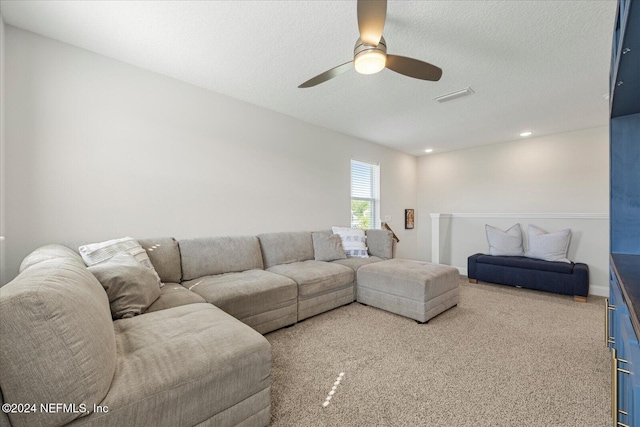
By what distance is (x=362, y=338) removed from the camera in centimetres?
237

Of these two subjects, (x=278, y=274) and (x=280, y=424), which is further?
(x=278, y=274)

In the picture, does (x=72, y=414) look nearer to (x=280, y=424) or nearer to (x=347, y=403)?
(x=280, y=424)

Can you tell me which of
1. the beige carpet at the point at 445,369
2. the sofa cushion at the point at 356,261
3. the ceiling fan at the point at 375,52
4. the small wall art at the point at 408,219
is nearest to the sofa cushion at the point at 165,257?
the beige carpet at the point at 445,369

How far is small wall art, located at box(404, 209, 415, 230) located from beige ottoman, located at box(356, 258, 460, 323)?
256 cm

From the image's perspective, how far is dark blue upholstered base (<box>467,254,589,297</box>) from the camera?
3465mm

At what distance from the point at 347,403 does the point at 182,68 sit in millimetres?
3046


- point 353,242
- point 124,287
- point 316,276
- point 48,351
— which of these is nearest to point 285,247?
point 316,276

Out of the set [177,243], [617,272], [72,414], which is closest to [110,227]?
[177,243]

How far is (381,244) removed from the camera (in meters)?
3.95

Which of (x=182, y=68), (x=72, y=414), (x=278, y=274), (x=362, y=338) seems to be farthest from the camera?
(x=278, y=274)

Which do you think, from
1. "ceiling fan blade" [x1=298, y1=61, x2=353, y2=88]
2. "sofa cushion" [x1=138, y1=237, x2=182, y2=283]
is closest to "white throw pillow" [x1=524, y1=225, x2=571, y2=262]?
"ceiling fan blade" [x1=298, y1=61, x2=353, y2=88]

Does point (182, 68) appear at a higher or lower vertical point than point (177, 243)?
higher

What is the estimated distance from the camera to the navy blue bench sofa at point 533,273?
346 cm

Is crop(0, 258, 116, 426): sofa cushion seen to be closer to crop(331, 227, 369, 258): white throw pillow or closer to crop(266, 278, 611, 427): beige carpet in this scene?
crop(266, 278, 611, 427): beige carpet
